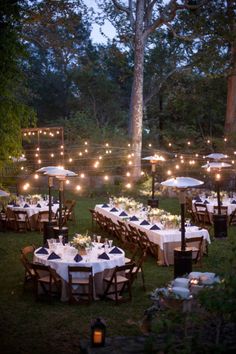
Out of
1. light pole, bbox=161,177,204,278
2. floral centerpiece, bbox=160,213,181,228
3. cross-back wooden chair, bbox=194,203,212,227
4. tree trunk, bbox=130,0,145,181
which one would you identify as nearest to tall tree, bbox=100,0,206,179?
tree trunk, bbox=130,0,145,181

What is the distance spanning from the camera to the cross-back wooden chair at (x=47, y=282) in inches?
346

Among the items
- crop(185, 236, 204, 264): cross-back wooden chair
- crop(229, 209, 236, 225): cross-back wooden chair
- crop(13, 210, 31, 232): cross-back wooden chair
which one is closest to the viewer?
crop(185, 236, 204, 264): cross-back wooden chair

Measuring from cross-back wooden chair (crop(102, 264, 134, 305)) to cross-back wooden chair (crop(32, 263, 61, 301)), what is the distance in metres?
0.85

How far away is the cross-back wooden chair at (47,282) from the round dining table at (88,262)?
4.7 inches

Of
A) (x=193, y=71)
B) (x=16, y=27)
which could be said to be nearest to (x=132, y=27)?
(x=193, y=71)

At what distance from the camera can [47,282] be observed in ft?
29.4

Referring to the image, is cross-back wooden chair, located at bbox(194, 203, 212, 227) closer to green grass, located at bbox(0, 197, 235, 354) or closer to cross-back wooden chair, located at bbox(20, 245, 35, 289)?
green grass, located at bbox(0, 197, 235, 354)

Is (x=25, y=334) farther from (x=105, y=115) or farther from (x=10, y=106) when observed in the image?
(x=105, y=115)

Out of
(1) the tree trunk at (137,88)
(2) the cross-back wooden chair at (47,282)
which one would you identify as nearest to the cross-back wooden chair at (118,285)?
(2) the cross-back wooden chair at (47,282)

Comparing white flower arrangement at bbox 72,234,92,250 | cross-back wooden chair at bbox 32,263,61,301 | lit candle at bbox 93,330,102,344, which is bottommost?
cross-back wooden chair at bbox 32,263,61,301

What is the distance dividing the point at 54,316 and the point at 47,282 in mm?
867

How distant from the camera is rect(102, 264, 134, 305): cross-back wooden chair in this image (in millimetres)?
8828

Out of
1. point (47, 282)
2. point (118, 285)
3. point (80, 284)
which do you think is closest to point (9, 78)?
point (47, 282)

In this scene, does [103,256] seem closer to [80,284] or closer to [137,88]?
[80,284]
